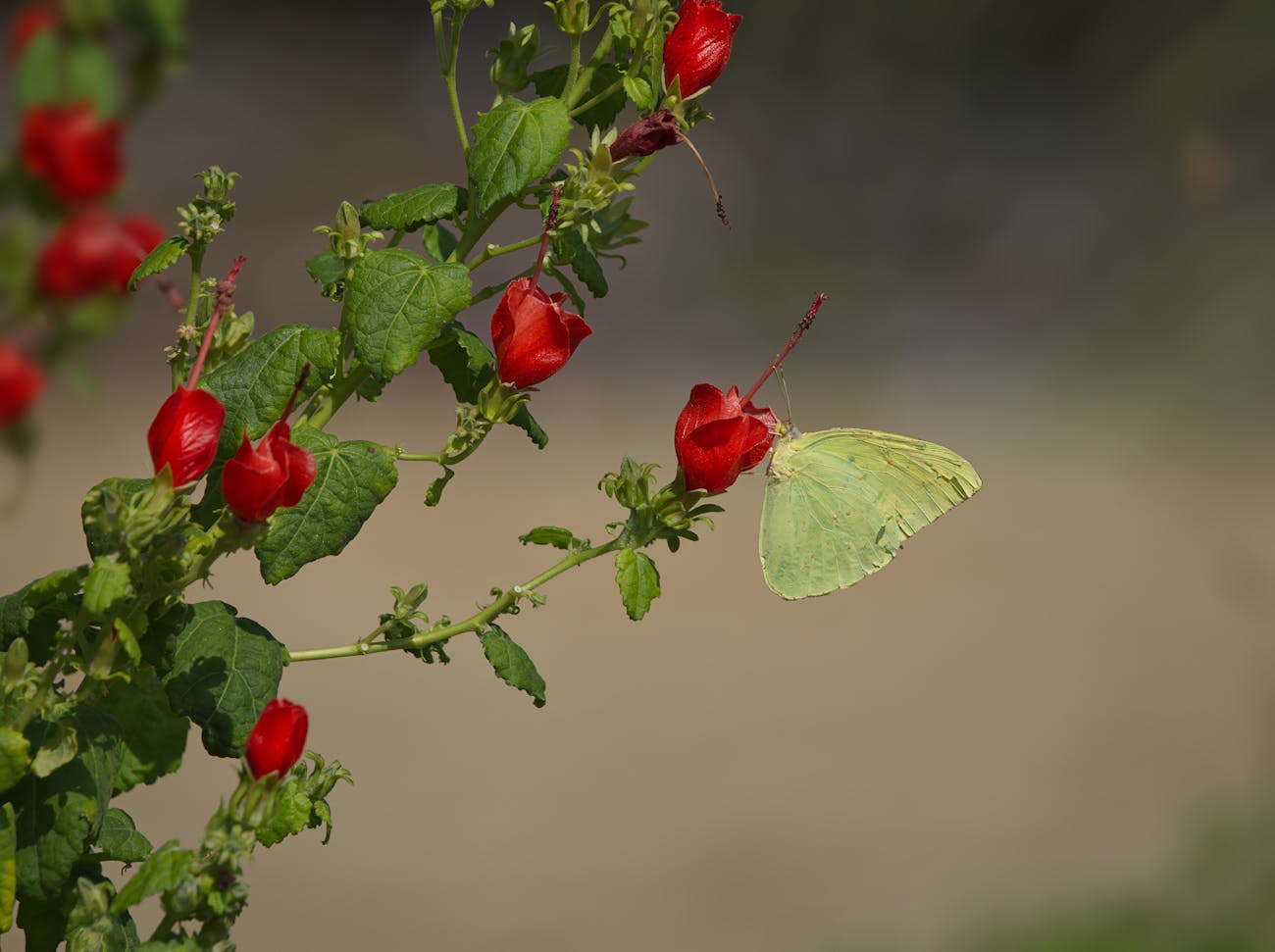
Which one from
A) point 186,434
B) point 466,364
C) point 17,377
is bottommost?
point 17,377

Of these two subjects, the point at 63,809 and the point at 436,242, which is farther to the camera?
the point at 436,242

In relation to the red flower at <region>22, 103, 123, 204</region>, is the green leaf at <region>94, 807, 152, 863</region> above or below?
above

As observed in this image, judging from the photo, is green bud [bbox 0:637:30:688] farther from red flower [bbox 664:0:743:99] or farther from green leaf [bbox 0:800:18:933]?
red flower [bbox 664:0:743:99]

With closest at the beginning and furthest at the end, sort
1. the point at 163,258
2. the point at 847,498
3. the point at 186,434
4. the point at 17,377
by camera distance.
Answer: the point at 17,377 → the point at 186,434 → the point at 163,258 → the point at 847,498

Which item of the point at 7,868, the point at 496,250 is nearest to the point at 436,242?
the point at 496,250

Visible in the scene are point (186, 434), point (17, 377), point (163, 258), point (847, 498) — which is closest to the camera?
point (17, 377)

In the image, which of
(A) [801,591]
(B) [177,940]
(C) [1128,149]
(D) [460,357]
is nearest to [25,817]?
(B) [177,940]

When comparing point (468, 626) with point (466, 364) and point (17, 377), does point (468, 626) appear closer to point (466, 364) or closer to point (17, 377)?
point (466, 364)

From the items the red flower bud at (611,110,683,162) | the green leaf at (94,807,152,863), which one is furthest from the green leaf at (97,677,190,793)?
the red flower bud at (611,110,683,162)
